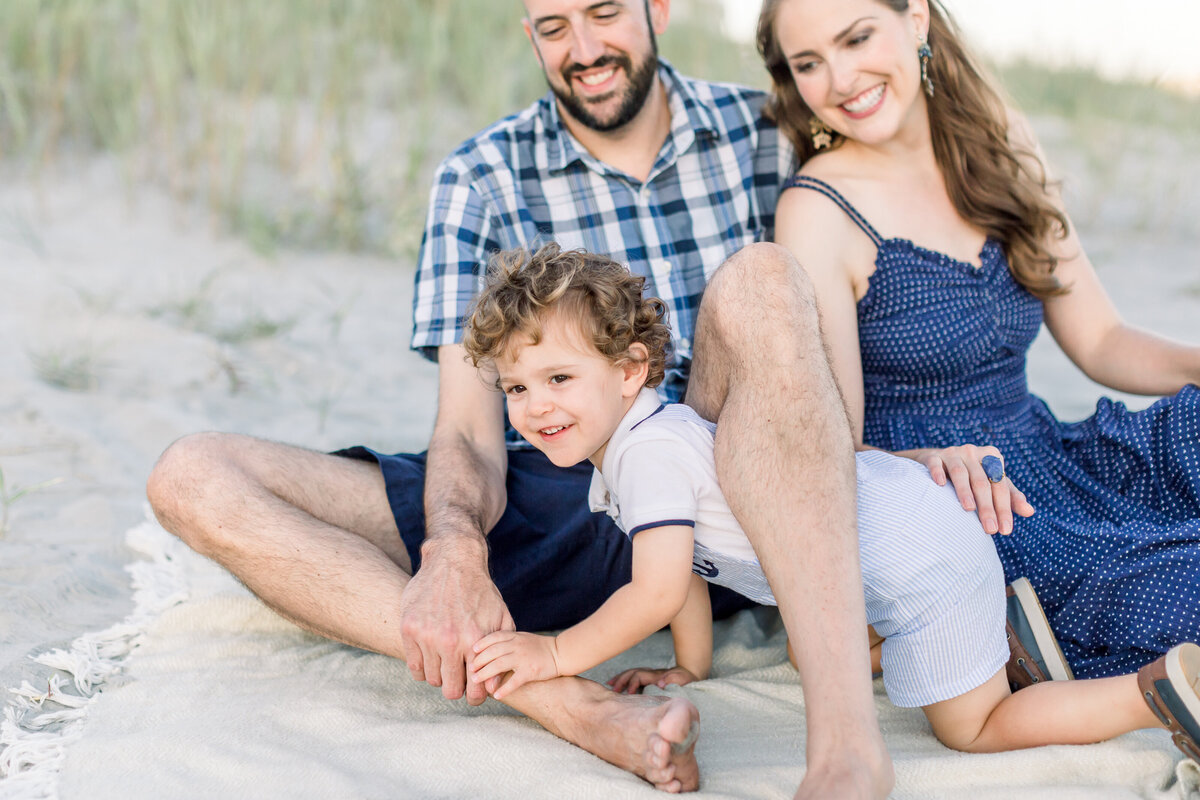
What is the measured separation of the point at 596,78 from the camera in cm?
281

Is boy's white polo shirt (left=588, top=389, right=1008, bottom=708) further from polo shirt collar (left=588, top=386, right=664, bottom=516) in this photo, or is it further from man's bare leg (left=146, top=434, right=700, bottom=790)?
man's bare leg (left=146, top=434, right=700, bottom=790)

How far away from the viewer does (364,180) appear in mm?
5238

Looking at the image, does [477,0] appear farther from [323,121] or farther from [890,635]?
[890,635]

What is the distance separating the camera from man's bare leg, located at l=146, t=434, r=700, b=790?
1.89 m

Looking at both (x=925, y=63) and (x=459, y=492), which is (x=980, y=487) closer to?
(x=459, y=492)

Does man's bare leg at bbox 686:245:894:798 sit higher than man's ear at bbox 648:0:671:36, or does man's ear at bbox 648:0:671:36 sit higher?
man's ear at bbox 648:0:671:36

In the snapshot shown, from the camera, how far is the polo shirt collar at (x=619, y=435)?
6.57ft

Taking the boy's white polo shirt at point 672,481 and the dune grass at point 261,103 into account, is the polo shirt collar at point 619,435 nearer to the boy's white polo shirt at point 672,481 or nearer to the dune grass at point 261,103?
the boy's white polo shirt at point 672,481

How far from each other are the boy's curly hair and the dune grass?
3.08m

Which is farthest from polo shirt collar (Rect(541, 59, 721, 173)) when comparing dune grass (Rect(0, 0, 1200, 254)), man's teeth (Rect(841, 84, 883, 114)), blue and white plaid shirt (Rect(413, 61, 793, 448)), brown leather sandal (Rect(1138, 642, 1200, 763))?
dune grass (Rect(0, 0, 1200, 254))

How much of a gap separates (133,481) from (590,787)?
1987 mm

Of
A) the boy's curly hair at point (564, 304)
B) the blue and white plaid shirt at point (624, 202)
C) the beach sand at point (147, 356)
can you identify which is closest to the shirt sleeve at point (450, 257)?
the blue and white plaid shirt at point (624, 202)

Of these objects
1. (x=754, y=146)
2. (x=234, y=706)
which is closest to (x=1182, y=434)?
(x=754, y=146)

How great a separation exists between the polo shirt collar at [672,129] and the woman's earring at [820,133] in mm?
253
